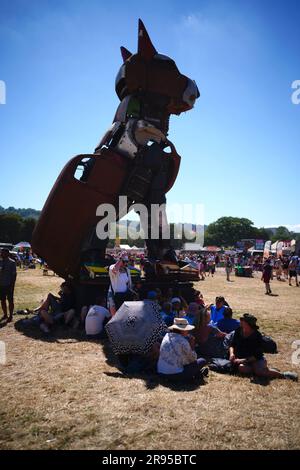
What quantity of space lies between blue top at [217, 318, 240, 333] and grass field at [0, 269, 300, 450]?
109 centimetres

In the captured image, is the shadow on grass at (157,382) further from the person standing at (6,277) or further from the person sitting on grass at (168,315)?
the person standing at (6,277)

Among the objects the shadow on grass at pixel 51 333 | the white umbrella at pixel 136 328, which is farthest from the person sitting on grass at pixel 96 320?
the white umbrella at pixel 136 328

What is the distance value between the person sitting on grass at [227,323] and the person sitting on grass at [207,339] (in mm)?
537

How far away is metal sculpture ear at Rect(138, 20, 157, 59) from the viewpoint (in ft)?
34.7

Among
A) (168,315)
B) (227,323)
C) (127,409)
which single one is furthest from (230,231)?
(127,409)

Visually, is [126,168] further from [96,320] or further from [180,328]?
[180,328]

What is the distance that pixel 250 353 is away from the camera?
5.57 metres

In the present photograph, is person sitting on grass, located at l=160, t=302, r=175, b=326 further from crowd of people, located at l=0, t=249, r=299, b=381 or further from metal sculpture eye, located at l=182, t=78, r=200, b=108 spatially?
metal sculpture eye, located at l=182, t=78, r=200, b=108

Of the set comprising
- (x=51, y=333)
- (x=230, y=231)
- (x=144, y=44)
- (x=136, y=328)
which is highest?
(x=144, y=44)

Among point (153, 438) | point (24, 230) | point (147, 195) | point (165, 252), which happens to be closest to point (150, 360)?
point (153, 438)

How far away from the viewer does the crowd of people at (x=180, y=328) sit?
5.17m

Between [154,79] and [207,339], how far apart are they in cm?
812

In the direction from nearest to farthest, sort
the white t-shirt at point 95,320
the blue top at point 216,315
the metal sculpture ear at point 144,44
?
1. the blue top at point 216,315
2. the white t-shirt at point 95,320
3. the metal sculpture ear at point 144,44

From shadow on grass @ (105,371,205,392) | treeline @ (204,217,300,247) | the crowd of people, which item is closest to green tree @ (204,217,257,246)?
treeline @ (204,217,300,247)
